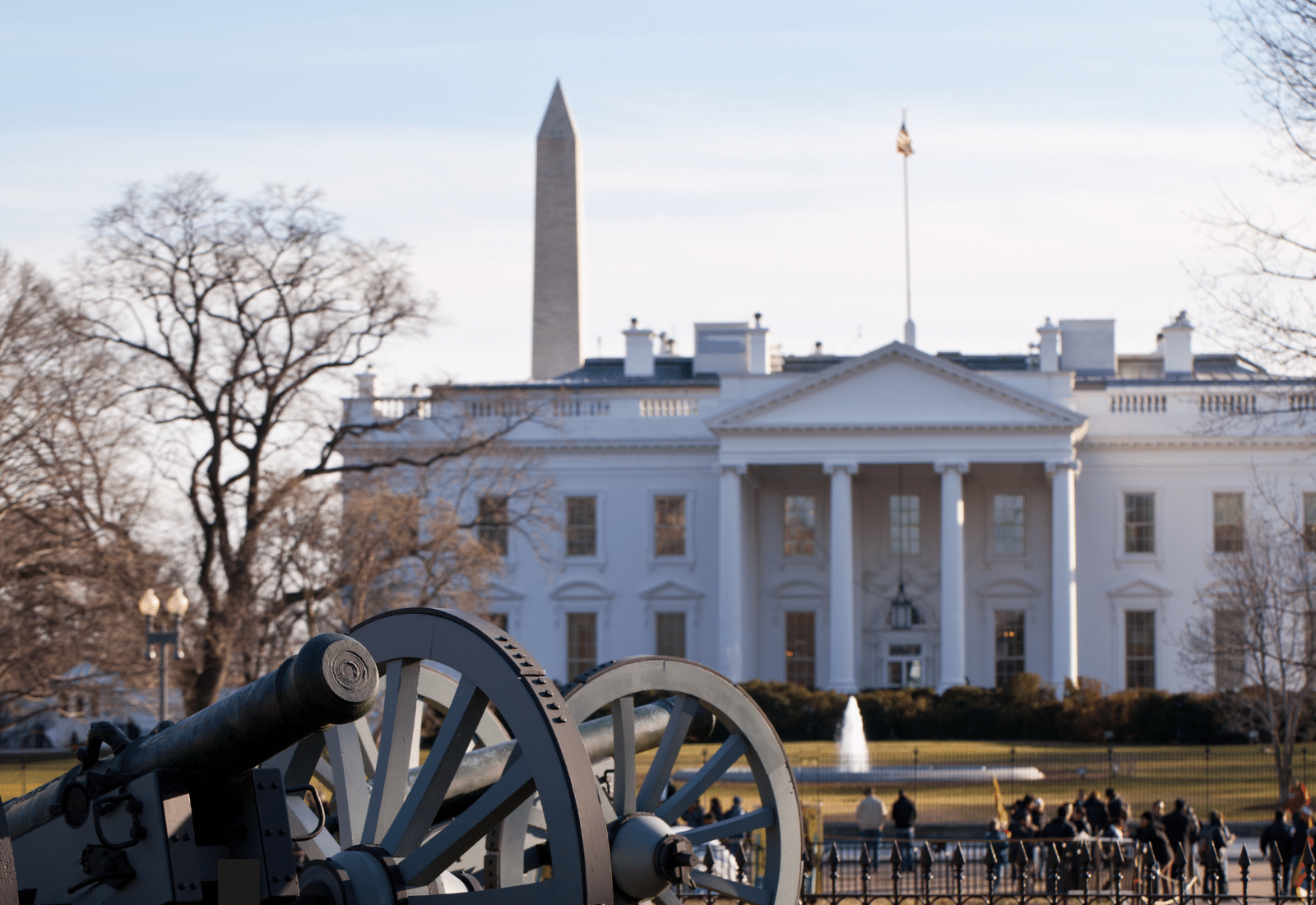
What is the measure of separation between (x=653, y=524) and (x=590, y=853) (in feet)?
156

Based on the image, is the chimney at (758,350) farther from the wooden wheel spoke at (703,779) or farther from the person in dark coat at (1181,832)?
the wooden wheel spoke at (703,779)

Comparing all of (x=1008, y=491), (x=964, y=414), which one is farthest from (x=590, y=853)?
(x=1008, y=491)

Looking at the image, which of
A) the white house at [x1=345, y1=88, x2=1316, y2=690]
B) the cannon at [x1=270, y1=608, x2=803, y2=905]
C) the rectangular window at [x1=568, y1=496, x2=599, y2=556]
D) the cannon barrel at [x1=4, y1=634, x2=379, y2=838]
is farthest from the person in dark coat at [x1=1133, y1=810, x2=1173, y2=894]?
the rectangular window at [x1=568, y1=496, x2=599, y2=556]

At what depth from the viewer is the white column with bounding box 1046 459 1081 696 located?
48750 millimetres

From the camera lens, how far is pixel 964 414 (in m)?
49.7

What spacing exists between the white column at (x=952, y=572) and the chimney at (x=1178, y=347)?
45.1 feet

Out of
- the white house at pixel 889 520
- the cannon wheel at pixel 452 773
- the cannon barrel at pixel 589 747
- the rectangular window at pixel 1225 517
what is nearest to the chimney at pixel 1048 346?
the white house at pixel 889 520

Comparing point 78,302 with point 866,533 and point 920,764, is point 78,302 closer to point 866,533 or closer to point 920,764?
point 920,764

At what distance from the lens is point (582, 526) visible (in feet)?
176

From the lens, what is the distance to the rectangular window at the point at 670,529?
175 feet

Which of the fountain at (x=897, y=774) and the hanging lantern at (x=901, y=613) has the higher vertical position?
the hanging lantern at (x=901, y=613)

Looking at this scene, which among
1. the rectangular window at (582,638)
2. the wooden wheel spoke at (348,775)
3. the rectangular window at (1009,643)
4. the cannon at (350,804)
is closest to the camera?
the cannon at (350,804)

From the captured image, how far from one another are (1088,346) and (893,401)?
13606mm

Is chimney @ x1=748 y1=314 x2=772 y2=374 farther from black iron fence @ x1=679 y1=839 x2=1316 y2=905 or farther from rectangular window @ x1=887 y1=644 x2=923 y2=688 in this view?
black iron fence @ x1=679 y1=839 x2=1316 y2=905
